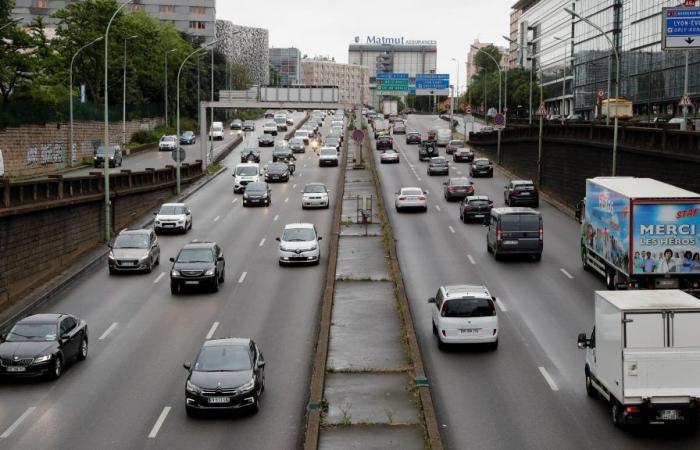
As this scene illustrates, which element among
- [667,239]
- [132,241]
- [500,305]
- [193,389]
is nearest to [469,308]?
[500,305]

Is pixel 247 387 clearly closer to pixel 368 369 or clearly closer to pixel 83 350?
pixel 368 369

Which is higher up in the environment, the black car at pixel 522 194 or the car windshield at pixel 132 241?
the black car at pixel 522 194

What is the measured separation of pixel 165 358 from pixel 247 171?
1673 inches

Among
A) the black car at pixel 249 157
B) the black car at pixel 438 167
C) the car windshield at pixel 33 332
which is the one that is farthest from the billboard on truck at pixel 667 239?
the black car at pixel 249 157

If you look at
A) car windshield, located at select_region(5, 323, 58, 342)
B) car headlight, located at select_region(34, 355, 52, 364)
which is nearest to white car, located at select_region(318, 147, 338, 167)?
car windshield, located at select_region(5, 323, 58, 342)

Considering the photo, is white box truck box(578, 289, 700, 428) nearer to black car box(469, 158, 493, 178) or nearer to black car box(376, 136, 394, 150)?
black car box(469, 158, 493, 178)

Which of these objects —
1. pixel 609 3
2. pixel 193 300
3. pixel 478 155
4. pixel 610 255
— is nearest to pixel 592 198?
pixel 610 255

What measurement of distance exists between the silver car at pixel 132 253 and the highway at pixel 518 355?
32.9 feet

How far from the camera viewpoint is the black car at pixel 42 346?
76.6ft

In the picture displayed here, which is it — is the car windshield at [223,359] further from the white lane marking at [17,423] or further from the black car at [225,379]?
the white lane marking at [17,423]

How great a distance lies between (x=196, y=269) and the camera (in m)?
34.4

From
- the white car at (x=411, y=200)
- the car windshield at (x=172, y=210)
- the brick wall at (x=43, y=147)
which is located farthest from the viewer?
the brick wall at (x=43, y=147)

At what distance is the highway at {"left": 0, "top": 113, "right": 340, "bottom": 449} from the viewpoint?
19428mm

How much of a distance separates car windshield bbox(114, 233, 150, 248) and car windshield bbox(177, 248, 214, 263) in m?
4.18
